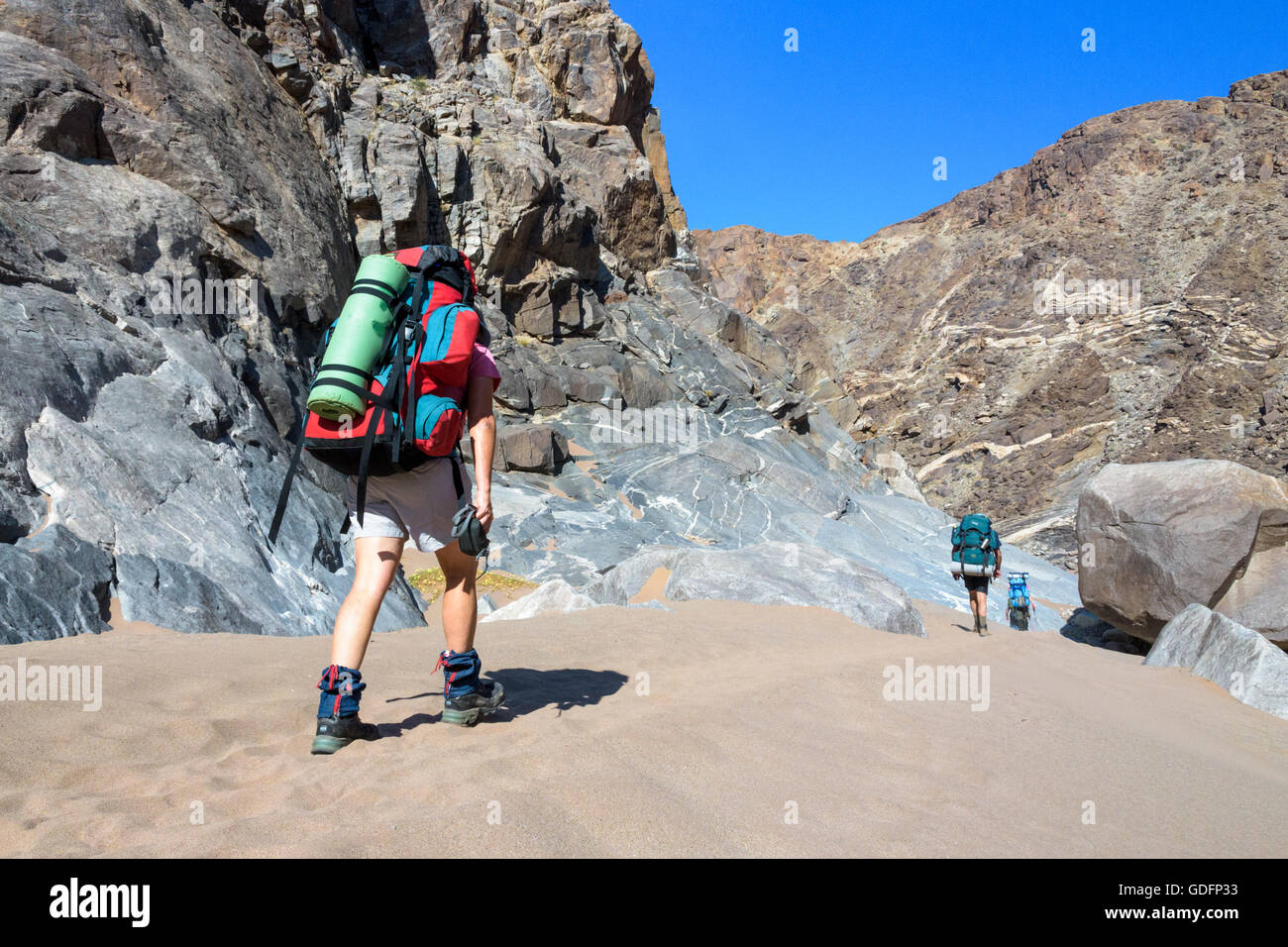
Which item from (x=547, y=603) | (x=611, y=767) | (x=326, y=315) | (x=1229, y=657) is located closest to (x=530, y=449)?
(x=326, y=315)

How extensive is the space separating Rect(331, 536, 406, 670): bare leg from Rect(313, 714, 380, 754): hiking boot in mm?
Result: 153

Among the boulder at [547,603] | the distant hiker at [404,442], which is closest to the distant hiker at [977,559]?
the boulder at [547,603]

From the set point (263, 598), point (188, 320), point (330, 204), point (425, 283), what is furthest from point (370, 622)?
point (330, 204)

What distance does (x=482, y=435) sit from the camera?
8.71 feet

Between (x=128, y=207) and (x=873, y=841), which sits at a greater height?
(x=128, y=207)

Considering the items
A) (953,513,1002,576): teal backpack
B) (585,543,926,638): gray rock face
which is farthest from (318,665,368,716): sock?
(953,513,1002,576): teal backpack

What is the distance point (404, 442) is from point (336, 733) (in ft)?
2.79

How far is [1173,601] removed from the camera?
8023 millimetres

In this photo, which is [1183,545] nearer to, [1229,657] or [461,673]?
[1229,657]

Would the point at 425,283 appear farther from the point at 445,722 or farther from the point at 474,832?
the point at 474,832

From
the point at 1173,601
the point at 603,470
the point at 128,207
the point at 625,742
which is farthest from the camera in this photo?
the point at 603,470

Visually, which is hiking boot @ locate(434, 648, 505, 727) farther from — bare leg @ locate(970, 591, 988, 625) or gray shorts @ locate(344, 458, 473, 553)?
bare leg @ locate(970, 591, 988, 625)

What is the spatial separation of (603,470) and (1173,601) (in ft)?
38.3

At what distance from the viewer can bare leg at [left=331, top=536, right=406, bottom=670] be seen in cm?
241
